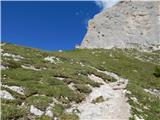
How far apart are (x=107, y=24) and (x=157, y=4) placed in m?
13.0

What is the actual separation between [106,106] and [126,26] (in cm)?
6334

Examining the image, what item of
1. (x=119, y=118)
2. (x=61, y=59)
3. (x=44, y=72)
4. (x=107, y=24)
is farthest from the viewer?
(x=107, y=24)

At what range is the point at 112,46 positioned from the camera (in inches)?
3369

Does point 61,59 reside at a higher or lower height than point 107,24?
higher

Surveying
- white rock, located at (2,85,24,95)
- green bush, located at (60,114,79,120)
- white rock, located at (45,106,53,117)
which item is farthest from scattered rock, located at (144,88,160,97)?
white rock, located at (45,106,53,117)

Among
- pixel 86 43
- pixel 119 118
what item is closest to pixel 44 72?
pixel 119 118

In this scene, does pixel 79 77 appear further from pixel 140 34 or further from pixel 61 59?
pixel 140 34

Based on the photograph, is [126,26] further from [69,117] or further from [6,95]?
[69,117]

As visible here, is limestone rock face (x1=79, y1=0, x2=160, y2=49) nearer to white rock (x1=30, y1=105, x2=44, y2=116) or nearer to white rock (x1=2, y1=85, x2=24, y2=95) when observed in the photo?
white rock (x1=2, y1=85, x2=24, y2=95)

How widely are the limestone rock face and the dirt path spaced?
Answer: 161 feet

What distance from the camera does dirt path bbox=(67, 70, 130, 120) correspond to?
27997 mm

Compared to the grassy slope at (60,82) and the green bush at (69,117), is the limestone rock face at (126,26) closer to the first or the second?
the grassy slope at (60,82)

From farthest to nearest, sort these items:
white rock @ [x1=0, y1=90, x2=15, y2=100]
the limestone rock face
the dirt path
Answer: the limestone rock face
the dirt path
white rock @ [x1=0, y1=90, x2=15, y2=100]

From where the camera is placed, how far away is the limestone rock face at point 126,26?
282ft
